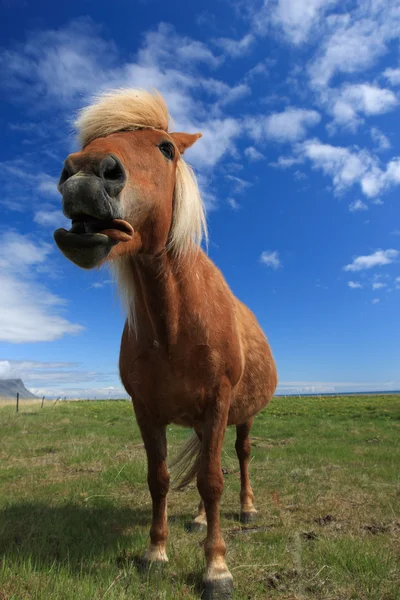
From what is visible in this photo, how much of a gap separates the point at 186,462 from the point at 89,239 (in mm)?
4162

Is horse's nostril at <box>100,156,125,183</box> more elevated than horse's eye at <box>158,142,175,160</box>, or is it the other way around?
horse's eye at <box>158,142,175,160</box>

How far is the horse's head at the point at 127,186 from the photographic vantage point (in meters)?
2.24

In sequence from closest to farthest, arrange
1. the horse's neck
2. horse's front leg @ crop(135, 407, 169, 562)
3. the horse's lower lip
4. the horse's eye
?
the horse's lower lip
the horse's eye
the horse's neck
horse's front leg @ crop(135, 407, 169, 562)

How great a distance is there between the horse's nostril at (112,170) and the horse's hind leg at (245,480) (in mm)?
4255

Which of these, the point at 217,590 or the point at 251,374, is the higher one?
the point at 251,374

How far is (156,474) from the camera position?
3691mm

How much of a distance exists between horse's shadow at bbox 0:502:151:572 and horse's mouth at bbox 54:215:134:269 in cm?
230

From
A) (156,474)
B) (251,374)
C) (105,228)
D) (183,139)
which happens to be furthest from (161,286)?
(251,374)

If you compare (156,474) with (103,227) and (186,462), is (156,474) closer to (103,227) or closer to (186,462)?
(186,462)

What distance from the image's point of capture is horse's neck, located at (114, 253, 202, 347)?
3229 millimetres

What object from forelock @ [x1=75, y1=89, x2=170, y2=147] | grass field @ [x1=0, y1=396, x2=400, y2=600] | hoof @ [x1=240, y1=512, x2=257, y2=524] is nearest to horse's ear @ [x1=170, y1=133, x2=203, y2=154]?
forelock @ [x1=75, y1=89, x2=170, y2=147]

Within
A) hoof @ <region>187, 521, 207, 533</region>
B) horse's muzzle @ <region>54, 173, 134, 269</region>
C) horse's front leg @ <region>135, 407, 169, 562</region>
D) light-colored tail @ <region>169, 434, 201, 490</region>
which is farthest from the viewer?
light-colored tail @ <region>169, 434, 201, 490</region>

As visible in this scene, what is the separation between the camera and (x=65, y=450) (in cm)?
944

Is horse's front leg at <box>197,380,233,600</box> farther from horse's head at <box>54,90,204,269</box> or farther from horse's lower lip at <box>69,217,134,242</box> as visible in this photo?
horse's lower lip at <box>69,217,134,242</box>
